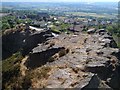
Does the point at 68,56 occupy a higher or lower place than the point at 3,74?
higher

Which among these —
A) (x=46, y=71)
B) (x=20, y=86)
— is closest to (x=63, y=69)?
(x=46, y=71)

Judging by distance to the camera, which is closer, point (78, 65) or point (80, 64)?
point (78, 65)

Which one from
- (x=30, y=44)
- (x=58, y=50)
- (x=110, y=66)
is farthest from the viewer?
(x=30, y=44)

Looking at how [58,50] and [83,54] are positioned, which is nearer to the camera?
[83,54]

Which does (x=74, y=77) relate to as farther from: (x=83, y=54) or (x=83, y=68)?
(x=83, y=54)

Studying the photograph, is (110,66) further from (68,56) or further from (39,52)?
(39,52)

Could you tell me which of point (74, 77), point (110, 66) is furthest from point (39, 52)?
point (74, 77)

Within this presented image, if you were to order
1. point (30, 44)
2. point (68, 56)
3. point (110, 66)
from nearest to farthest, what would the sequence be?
point (110, 66), point (68, 56), point (30, 44)
